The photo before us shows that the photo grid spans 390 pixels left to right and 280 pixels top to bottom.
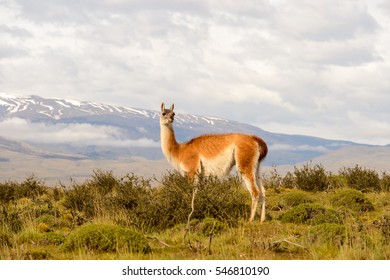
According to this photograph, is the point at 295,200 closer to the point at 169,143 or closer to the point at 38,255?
the point at 169,143

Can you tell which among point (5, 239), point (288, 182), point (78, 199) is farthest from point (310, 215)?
point (288, 182)

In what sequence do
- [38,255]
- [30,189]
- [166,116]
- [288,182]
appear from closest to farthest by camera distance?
[38,255] → [166,116] → [30,189] → [288,182]

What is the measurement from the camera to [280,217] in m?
12.3

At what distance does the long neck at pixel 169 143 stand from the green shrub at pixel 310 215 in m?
3.25

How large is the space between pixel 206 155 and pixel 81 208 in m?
3.93

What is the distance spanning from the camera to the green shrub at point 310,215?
442 inches

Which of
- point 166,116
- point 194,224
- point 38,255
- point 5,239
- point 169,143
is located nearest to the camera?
point 38,255

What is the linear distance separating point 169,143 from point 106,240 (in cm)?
567

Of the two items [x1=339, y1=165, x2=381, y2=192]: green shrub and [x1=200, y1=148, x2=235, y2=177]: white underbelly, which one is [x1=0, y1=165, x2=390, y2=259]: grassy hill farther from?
[x1=200, y1=148, x2=235, y2=177]: white underbelly

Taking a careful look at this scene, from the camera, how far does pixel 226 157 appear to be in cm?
1295

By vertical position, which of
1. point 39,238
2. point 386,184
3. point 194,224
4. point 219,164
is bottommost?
point 39,238

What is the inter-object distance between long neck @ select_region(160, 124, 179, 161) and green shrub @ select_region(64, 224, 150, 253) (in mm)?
5158

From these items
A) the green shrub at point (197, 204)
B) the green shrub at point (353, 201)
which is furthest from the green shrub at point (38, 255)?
the green shrub at point (353, 201)

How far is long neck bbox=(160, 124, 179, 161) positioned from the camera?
1410 centimetres
